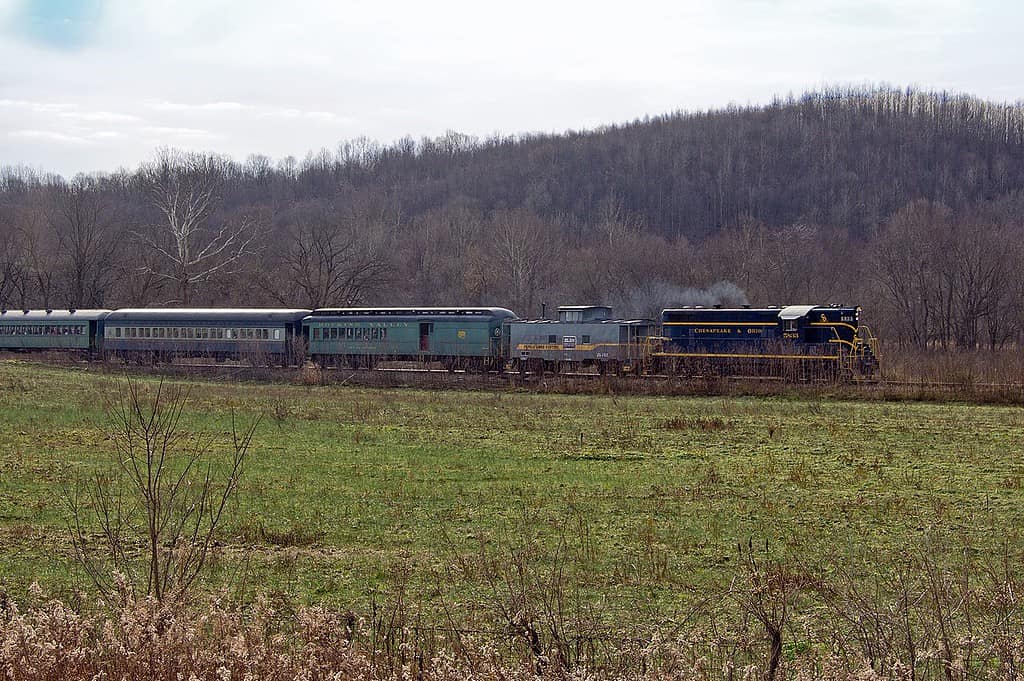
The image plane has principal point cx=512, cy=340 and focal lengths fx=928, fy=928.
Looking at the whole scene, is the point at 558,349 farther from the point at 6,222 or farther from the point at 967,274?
the point at 6,222

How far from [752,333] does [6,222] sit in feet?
272

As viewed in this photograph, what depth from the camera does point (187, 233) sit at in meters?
67.3

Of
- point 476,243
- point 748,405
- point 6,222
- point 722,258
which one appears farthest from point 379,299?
point 748,405

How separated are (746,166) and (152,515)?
11921 cm

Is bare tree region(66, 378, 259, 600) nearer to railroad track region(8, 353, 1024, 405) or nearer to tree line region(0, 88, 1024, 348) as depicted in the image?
railroad track region(8, 353, 1024, 405)

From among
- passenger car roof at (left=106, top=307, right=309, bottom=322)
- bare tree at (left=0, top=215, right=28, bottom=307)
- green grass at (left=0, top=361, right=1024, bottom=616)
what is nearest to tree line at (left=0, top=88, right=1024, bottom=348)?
bare tree at (left=0, top=215, right=28, bottom=307)

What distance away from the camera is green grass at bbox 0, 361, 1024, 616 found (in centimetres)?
1067

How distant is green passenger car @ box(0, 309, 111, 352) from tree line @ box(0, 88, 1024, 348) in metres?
12.3

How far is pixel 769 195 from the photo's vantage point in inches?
4387

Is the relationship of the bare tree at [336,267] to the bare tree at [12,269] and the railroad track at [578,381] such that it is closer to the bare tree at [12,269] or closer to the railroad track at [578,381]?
the bare tree at [12,269]

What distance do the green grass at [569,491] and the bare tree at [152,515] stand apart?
403 millimetres

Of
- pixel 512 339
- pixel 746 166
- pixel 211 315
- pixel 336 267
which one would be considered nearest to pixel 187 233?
pixel 336 267

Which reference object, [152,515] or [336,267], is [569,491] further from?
[336,267]

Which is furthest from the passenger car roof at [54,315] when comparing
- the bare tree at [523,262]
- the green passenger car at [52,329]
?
the bare tree at [523,262]
